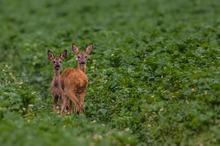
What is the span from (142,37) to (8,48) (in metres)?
5.65

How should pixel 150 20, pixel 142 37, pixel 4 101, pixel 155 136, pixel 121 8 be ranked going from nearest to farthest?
pixel 155 136 → pixel 4 101 → pixel 142 37 → pixel 150 20 → pixel 121 8

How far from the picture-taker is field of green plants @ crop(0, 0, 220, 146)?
11.1 meters

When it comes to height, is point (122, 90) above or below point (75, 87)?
below

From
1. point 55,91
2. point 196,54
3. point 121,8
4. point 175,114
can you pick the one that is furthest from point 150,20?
point 175,114

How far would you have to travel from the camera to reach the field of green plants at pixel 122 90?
36.3ft

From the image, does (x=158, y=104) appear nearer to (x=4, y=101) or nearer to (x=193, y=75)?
(x=193, y=75)

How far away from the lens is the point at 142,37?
65.2 ft

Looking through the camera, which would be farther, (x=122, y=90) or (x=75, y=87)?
(x=122, y=90)

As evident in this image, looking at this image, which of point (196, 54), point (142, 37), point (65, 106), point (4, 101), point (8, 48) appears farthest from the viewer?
point (8, 48)

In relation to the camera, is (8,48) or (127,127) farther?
(8,48)

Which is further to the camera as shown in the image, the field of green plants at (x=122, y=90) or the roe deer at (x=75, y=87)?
the roe deer at (x=75, y=87)

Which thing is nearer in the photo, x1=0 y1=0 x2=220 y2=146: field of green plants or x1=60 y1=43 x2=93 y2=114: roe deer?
x1=0 y1=0 x2=220 y2=146: field of green plants

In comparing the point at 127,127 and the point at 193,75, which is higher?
the point at 193,75

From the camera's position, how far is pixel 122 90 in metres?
13.9
